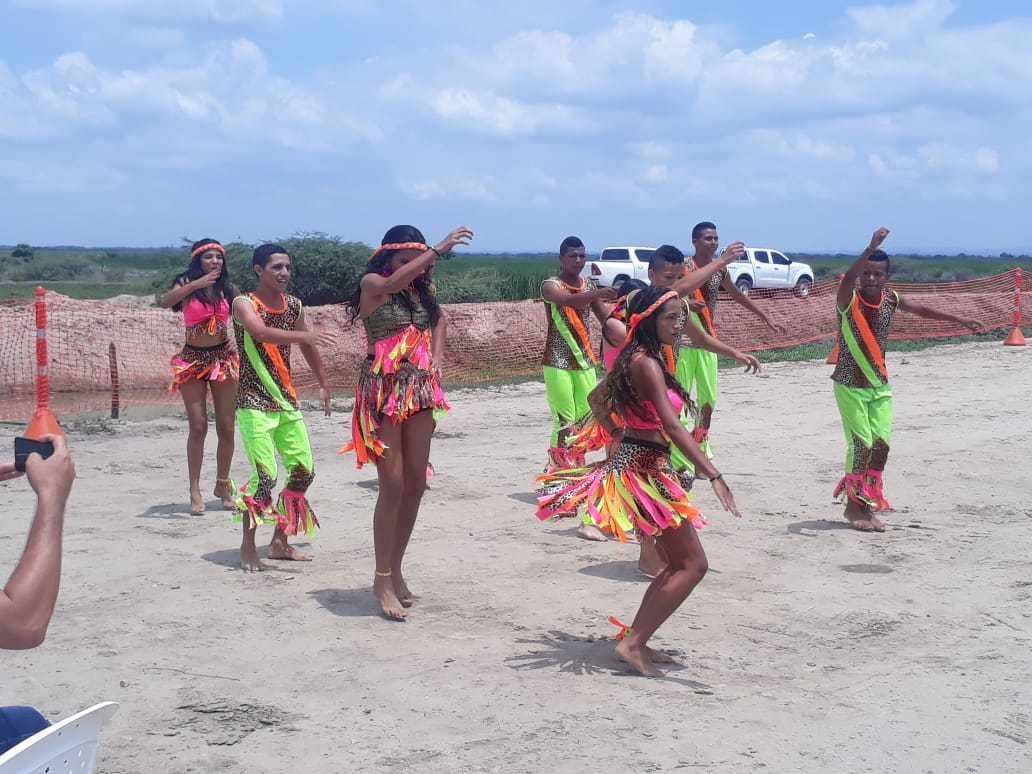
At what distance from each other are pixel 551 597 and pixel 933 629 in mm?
1976

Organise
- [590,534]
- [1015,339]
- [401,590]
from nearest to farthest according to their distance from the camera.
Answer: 1. [401,590]
2. [590,534]
3. [1015,339]

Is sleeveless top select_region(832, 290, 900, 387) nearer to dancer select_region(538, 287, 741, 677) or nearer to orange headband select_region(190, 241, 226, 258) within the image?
dancer select_region(538, 287, 741, 677)

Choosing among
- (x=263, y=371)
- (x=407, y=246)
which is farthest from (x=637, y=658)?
(x=263, y=371)

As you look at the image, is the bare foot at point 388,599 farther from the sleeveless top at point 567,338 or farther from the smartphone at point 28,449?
the smartphone at point 28,449

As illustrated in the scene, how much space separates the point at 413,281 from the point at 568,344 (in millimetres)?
2590

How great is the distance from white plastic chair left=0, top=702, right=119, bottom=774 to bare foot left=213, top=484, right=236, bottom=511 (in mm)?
6156

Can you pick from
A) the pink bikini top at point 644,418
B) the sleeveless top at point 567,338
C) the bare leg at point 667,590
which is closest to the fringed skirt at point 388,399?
the pink bikini top at point 644,418

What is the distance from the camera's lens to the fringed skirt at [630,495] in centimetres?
501

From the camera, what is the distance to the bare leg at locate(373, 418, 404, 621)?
5898 mm

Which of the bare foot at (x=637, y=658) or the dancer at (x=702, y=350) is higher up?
the dancer at (x=702, y=350)

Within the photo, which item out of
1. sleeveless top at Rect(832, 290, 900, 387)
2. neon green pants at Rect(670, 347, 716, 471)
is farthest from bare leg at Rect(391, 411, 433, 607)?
sleeveless top at Rect(832, 290, 900, 387)

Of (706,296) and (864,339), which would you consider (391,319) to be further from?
(864,339)

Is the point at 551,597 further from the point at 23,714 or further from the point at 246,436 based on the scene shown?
the point at 23,714

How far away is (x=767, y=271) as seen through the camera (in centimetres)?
3503
